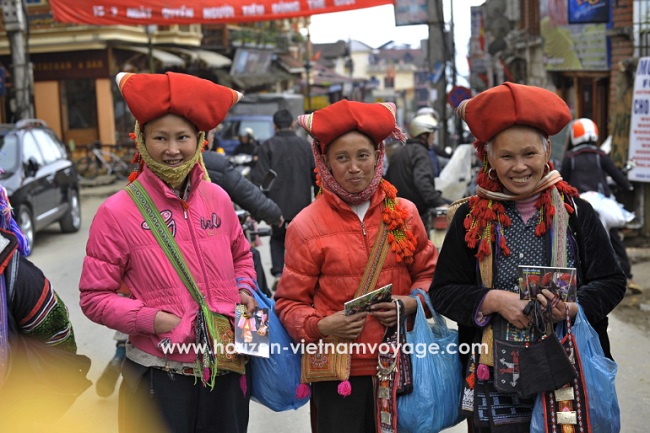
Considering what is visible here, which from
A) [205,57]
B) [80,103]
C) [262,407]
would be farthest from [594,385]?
[205,57]

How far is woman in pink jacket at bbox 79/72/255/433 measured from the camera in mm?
3184

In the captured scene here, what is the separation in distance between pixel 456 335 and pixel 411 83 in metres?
123

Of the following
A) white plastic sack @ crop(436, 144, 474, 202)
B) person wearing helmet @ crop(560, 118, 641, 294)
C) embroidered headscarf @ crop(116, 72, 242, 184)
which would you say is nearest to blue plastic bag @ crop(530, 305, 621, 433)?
embroidered headscarf @ crop(116, 72, 242, 184)

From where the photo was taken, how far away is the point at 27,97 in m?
18.2

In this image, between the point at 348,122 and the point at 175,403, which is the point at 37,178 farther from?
the point at 348,122

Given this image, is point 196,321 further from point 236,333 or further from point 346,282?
point 346,282

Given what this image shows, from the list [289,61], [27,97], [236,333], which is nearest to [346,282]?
[236,333]

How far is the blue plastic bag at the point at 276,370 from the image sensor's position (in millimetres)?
3436

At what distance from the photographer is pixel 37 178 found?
1273 cm

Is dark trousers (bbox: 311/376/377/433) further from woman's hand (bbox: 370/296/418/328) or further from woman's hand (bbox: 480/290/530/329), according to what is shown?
woman's hand (bbox: 480/290/530/329)

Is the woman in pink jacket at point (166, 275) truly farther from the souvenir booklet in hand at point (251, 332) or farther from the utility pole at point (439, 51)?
the utility pole at point (439, 51)

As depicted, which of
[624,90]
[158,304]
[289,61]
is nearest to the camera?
[158,304]

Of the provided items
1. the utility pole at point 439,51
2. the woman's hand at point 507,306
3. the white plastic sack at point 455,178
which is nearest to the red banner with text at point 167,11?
the utility pole at point 439,51

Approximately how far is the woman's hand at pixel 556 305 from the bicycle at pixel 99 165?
23263mm
